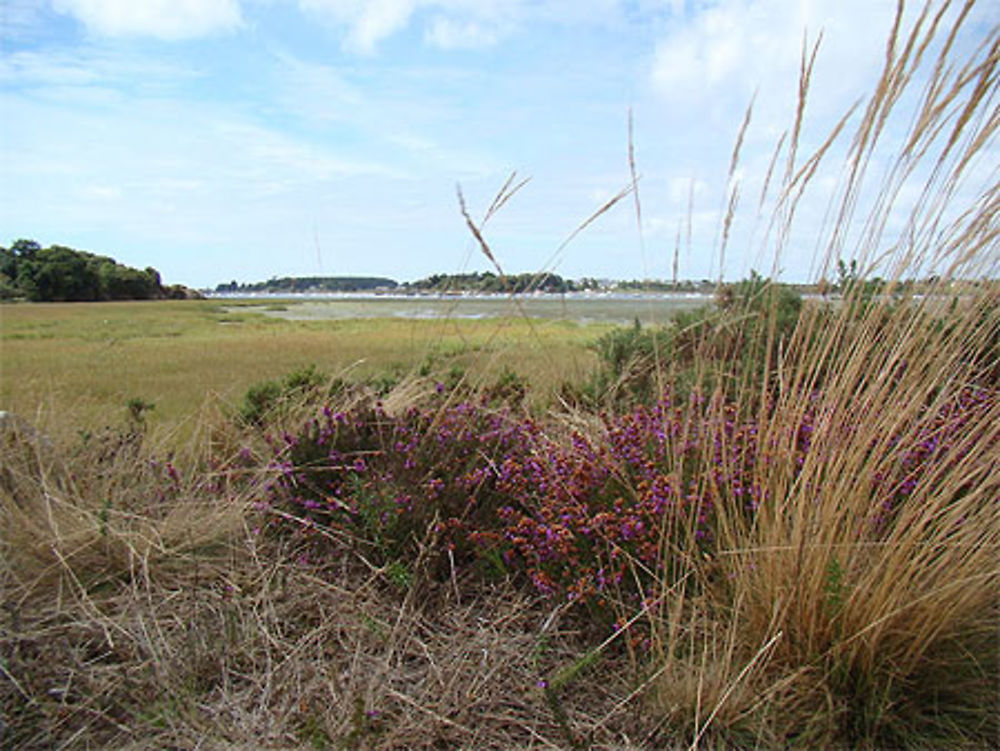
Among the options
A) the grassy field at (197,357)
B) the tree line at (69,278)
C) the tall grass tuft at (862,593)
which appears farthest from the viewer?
the tree line at (69,278)

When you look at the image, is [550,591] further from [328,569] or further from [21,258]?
[21,258]

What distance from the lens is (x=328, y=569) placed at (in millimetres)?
2918

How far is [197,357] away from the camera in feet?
41.0

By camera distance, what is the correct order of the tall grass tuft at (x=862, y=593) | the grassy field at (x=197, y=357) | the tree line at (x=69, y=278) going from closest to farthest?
1. the tall grass tuft at (x=862, y=593)
2. the grassy field at (x=197, y=357)
3. the tree line at (x=69, y=278)

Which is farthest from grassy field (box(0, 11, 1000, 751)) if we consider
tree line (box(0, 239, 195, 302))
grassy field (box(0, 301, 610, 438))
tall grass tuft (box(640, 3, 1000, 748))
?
tree line (box(0, 239, 195, 302))

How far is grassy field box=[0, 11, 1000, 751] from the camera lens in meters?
2.03

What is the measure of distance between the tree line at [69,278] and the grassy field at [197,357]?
835 centimetres

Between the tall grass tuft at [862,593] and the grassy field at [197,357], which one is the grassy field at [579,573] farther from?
the grassy field at [197,357]

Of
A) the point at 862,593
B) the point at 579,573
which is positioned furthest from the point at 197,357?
the point at 862,593

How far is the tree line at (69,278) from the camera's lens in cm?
3102

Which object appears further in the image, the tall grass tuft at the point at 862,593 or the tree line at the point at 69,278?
the tree line at the point at 69,278

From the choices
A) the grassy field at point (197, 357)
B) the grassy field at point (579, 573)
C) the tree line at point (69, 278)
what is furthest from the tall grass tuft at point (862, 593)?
the tree line at point (69, 278)

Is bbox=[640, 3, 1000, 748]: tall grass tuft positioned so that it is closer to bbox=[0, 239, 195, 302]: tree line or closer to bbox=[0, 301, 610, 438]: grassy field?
bbox=[0, 301, 610, 438]: grassy field

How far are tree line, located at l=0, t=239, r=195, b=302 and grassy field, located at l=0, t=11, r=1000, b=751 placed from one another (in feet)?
92.8
